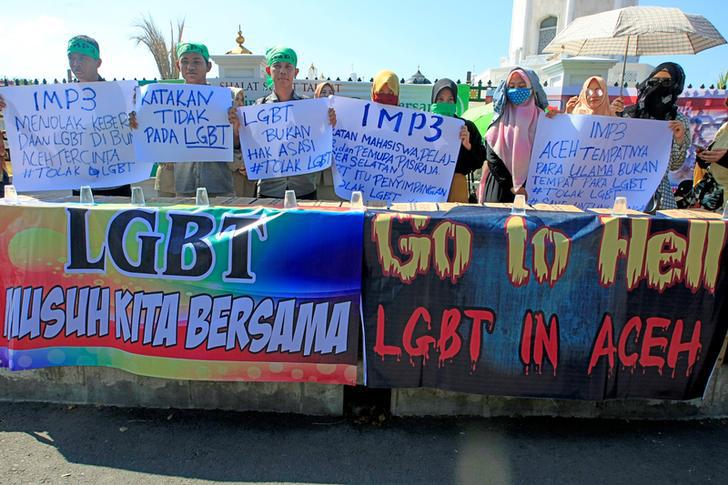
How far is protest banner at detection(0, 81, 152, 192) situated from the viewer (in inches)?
127

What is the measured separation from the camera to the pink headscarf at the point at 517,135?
3385mm

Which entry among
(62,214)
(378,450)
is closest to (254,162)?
(62,214)

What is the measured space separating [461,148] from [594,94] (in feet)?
3.89

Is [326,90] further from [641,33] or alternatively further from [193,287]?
[193,287]

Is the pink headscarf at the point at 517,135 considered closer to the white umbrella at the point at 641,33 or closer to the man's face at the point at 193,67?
the white umbrella at the point at 641,33

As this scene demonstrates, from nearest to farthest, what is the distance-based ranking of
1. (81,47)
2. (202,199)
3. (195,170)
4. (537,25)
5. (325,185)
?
(202,199)
(81,47)
(195,170)
(325,185)
(537,25)

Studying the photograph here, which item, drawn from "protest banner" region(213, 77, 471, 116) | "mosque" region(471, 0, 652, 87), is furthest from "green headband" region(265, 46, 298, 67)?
"mosque" region(471, 0, 652, 87)

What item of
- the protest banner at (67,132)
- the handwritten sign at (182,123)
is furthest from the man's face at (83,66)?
the handwritten sign at (182,123)

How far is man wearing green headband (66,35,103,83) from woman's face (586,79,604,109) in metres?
3.76

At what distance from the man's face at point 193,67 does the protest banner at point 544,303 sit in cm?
188

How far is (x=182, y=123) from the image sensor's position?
3.34 meters

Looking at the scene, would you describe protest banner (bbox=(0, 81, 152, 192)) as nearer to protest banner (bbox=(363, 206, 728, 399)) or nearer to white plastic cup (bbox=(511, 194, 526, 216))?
protest banner (bbox=(363, 206, 728, 399))

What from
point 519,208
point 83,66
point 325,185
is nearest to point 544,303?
point 519,208

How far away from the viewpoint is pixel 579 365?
2752 millimetres
